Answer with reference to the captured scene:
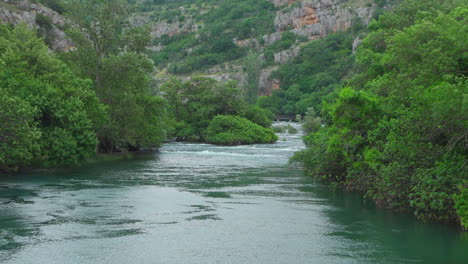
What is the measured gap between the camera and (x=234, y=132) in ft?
273

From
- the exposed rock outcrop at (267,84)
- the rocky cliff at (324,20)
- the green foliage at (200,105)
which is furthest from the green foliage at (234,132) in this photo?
the rocky cliff at (324,20)

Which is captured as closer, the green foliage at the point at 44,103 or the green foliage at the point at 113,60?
the green foliage at the point at 44,103

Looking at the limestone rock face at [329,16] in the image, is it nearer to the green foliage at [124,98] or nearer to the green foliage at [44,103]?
the green foliage at [124,98]

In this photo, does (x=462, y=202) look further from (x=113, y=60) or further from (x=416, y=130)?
(x=113, y=60)

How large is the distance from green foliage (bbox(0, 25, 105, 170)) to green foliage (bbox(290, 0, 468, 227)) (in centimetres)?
2089

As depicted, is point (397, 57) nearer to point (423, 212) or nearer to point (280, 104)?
point (423, 212)

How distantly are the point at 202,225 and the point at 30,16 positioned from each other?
65337 millimetres

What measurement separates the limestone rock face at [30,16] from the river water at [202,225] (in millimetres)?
43118

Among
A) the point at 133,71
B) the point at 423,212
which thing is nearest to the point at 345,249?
the point at 423,212

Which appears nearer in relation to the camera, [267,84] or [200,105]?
[200,105]

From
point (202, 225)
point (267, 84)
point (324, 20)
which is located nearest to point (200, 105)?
point (202, 225)

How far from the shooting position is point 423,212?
83.5 ft

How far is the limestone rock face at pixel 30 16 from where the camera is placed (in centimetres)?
7508

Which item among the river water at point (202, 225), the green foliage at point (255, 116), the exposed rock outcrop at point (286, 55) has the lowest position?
the river water at point (202, 225)
